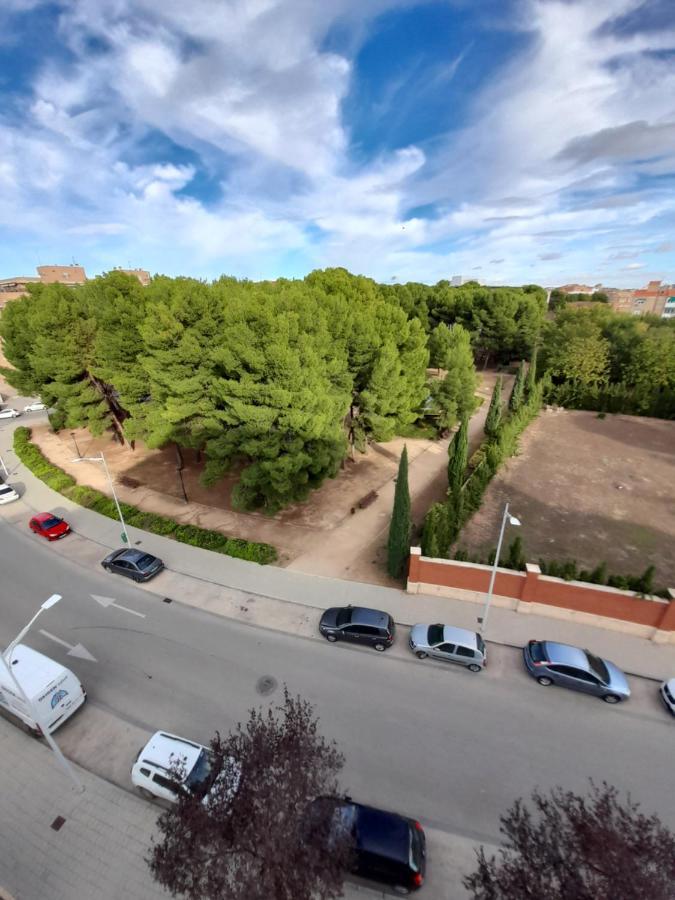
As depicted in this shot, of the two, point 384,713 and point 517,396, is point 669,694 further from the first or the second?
point 517,396

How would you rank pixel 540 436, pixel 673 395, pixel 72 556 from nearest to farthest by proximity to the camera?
1. pixel 72 556
2. pixel 540 436
3. pixel 673 395

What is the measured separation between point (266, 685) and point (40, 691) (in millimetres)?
5835

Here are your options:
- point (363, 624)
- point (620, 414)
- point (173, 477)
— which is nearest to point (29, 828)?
point (363, 624)

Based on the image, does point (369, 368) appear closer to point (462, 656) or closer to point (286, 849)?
point (462, 656)

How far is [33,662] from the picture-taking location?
1099 centimetres

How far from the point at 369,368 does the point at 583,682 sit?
16.7 m

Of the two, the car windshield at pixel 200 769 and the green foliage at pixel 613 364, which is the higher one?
the green foliage at pixel 613 364

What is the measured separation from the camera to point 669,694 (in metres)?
11.0

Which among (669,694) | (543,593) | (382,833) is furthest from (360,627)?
(669,694)

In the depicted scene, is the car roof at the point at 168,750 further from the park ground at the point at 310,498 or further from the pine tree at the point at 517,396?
the pine tree at the point at 517,396

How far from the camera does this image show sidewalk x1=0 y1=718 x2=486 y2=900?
8.00m

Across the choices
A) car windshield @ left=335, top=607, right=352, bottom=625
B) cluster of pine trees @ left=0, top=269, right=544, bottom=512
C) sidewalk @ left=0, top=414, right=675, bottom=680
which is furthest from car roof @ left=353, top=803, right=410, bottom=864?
cluster of pine trees @ left=0, top=269, right=544, bottom=512

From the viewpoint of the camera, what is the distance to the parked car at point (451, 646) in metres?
12.1

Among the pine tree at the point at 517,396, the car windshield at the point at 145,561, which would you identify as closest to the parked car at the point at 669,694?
the car windshield at the point at 145,561
